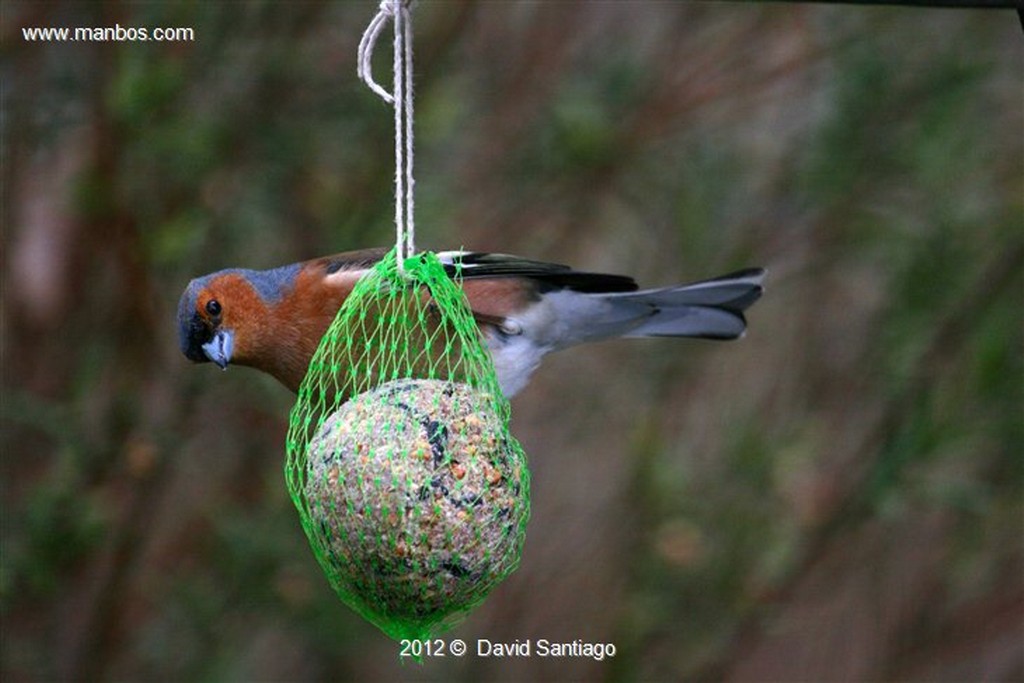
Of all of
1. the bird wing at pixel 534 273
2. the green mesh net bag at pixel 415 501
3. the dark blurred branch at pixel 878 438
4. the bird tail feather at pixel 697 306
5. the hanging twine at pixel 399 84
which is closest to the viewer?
the green mesh net bag at pixel 415 501

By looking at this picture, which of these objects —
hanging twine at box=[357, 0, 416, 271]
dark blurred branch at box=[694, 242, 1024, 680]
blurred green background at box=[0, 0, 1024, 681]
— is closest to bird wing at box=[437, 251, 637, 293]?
hanging twine at box=[357, 0, 416, 271]

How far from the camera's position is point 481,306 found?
2.99 meters

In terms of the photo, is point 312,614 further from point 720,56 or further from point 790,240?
point 720,56

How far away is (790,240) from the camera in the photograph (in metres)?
4.12

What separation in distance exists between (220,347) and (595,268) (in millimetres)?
1750

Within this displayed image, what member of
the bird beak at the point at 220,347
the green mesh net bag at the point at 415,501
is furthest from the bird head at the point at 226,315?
the green mesh net bag at the point at 415,501

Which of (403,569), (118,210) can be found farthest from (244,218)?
(403,569)

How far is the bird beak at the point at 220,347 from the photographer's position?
286 cm

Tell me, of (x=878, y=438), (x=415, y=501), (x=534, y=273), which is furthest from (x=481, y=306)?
(x=878, y=438)

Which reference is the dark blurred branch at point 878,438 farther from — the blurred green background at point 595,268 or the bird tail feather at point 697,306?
the bird tail feather at point 697,306

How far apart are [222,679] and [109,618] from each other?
45 centimetres

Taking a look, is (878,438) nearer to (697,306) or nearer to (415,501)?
(697,306)

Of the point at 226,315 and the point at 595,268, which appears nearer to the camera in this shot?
the point at 226,315

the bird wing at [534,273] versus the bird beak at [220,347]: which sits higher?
the bird wing at [534,273]
